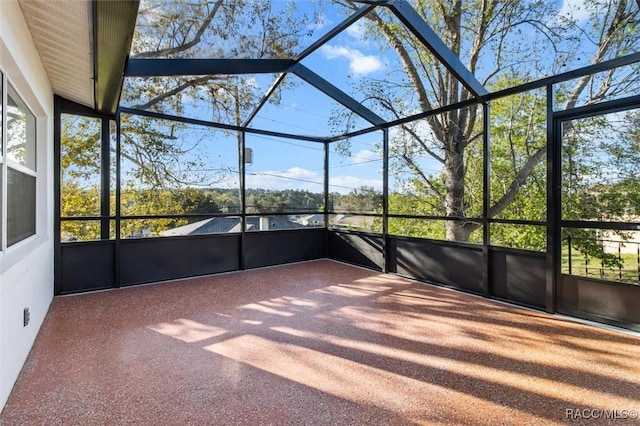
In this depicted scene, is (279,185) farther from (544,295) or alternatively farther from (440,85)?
(544,295)

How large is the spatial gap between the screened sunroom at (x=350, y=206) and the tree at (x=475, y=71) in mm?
26

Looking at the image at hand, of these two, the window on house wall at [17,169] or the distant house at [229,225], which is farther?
the distant house at [229,225]

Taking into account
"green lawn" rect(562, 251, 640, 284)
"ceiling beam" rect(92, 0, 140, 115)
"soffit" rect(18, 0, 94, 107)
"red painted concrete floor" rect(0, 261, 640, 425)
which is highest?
"soffit" rect(18, 0, 94, 107)

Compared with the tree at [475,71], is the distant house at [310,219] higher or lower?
lower

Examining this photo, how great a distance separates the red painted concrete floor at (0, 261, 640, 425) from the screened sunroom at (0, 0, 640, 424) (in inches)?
0.9

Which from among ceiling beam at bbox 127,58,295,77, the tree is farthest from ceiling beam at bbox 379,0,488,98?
ceiling beam at bbox 127,58,295,77

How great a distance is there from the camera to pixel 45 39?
2.63 metres

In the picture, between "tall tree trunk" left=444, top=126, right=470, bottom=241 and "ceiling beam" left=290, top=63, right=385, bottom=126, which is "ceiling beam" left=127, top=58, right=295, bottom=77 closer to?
"ceiling beam" left=290, top=63, right=385, bottom=126

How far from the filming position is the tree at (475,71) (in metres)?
3.33

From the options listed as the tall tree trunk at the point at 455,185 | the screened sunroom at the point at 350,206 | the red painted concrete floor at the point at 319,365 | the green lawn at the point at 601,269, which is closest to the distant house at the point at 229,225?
the screened sunroom at the point at 350,206

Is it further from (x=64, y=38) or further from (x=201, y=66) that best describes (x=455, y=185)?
(x=64, y=38)

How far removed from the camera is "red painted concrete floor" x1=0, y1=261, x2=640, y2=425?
6.23 ft

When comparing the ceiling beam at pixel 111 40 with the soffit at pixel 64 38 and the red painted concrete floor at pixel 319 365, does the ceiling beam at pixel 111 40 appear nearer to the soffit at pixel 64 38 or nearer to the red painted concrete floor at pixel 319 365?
the soffit at pixel 64 38

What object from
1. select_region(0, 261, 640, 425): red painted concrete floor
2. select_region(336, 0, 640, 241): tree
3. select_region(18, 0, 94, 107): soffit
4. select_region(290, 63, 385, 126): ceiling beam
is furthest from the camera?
select_region(290, 63, 385, 126): ceiling beam
